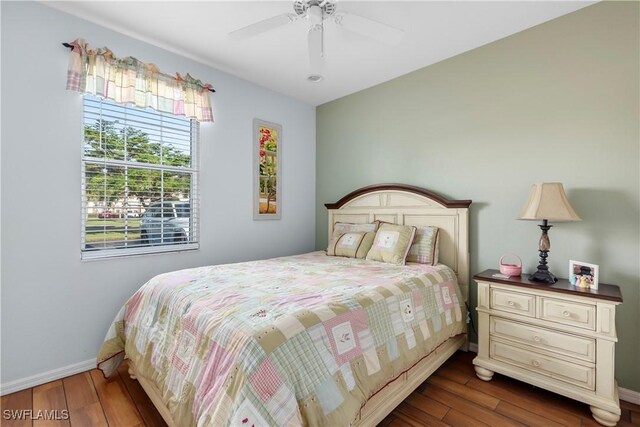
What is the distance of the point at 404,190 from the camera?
3088 mm

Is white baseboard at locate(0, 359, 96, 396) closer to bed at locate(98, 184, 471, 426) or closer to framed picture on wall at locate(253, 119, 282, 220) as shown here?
bed at locate(98, 184, 471, 426)

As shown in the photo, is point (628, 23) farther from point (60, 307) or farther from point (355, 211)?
point (60, 307)

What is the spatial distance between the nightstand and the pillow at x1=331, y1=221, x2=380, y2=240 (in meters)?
1.13

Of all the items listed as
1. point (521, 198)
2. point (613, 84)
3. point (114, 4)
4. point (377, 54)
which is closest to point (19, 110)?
point (114, 4)

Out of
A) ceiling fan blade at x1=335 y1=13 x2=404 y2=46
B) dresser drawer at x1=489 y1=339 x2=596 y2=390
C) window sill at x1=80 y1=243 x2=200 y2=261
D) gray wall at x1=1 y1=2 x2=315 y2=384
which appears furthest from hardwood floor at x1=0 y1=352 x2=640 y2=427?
ceiling fan blade at x1=335 y1=13 x2=404 y2=46

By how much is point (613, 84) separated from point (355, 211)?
2321mm

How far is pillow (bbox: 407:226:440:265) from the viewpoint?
8.68 feet

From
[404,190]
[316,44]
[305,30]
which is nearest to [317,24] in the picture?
[316,44]

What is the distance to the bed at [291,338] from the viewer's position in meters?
1.18

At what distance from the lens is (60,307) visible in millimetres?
2209

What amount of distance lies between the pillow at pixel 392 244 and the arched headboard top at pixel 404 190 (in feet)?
1.15

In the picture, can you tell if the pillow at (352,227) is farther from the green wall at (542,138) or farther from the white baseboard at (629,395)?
the white baseboard at (629,395)

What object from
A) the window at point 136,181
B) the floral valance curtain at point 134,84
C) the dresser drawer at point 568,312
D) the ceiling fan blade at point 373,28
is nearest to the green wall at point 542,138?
the dresser drawer at point 568,312

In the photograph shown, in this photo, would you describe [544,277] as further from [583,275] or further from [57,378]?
[57,378]
